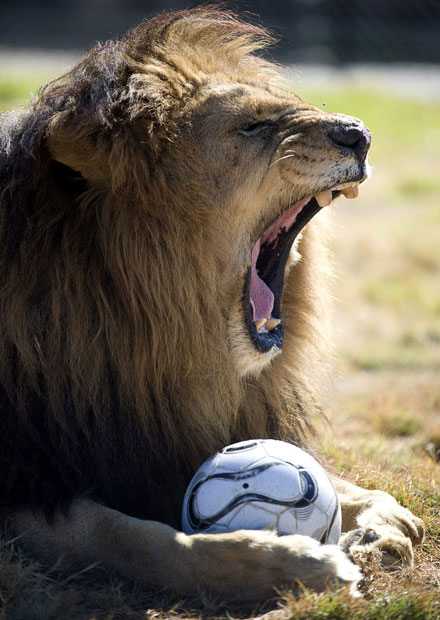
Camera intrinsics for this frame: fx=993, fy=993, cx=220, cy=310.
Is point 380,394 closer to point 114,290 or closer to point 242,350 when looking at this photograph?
point 242,350

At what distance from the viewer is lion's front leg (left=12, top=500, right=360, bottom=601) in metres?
2.52

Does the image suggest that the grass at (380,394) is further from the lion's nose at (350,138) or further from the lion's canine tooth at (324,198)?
the lion's nose at (350,138)

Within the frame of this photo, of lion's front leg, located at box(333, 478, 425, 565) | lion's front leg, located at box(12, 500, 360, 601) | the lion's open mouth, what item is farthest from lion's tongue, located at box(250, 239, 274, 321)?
lion's front leg, located at box(12, 500, 360, 601)

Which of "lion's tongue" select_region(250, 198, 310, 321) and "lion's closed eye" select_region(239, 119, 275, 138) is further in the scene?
"lion's tongue" select_region(250, 198, 310, 321)

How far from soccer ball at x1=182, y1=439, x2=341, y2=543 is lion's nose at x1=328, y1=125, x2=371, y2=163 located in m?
0.93

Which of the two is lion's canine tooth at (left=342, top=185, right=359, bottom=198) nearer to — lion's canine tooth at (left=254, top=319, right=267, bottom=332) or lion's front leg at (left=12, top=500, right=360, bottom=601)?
lion's canine tooth at (left=254, top=319, right=267, bottom=332)

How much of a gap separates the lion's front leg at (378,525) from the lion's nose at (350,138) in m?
1.07

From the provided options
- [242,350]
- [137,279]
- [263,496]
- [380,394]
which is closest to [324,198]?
Answer: [242,350]

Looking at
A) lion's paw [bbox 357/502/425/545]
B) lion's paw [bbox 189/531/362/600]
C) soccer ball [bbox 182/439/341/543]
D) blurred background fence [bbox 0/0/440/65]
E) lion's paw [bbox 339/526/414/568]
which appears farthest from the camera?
blurred background fence [bbox 0/0/440/65]

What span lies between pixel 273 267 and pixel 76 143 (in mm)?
812

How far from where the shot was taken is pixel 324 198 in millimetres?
3096

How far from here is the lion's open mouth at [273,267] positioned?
10.0 feet

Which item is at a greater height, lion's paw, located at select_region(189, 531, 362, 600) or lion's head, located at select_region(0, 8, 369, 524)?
lion's head, located at select_region(0, 8, 369, 524)

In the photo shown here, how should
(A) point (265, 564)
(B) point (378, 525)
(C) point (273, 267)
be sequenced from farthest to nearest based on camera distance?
1. (C) point (273, 267)
2. (B) point (378, 525)
3. (A) point (265, 564)
